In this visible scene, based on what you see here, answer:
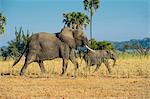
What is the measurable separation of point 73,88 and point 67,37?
5982 mm

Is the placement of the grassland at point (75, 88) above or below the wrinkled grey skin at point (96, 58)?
below

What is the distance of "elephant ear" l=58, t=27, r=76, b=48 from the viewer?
17812mm

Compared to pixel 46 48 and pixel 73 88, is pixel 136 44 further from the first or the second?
pixel 73 88

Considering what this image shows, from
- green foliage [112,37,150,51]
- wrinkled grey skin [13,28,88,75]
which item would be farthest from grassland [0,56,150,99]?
green foliage [112,37,150,51]

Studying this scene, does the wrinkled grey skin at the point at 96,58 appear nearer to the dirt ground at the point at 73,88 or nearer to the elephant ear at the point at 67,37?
the elephant ear at the point at 67,37

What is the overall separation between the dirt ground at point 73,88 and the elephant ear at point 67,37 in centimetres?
310

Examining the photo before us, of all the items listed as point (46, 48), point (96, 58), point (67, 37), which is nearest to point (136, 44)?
point (96, 58)

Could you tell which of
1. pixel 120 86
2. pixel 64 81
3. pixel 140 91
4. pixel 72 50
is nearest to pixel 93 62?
pixel 72 50

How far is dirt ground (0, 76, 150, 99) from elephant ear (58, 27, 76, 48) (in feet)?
10.2

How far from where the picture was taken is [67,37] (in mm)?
17859

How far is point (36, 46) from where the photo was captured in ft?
57.7

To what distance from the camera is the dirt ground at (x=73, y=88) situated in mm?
10305

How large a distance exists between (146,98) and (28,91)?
3.02 m

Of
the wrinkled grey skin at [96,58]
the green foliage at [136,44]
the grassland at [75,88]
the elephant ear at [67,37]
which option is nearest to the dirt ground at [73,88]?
the grassland at [75,88]
